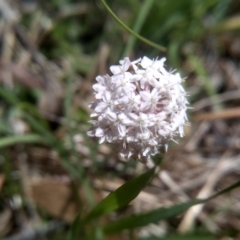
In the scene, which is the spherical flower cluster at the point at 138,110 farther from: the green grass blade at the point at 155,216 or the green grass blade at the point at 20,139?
the green grass blade at the point at 20,139

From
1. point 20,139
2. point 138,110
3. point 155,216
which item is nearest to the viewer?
point 138,110

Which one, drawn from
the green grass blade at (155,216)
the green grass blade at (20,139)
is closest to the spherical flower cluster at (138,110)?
the green grass blade at (155,216)

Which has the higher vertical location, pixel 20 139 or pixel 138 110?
pixel 20 139

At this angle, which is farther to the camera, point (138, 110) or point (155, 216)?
point (155, 216)

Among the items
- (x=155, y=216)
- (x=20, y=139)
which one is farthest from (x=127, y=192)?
(x=20, y=139)

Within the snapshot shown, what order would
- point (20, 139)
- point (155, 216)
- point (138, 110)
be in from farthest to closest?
point (20, 139), point (155, 216), point (138, 110)

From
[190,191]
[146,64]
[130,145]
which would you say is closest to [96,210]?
[130,145]

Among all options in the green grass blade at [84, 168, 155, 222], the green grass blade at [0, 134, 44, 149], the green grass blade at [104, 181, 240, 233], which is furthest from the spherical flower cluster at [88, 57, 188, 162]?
the green grass blade at [0, 134, 44, 149]

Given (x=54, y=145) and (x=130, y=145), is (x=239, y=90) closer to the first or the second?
(x=54, y=145)

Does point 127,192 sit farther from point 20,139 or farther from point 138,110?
point 20,139
